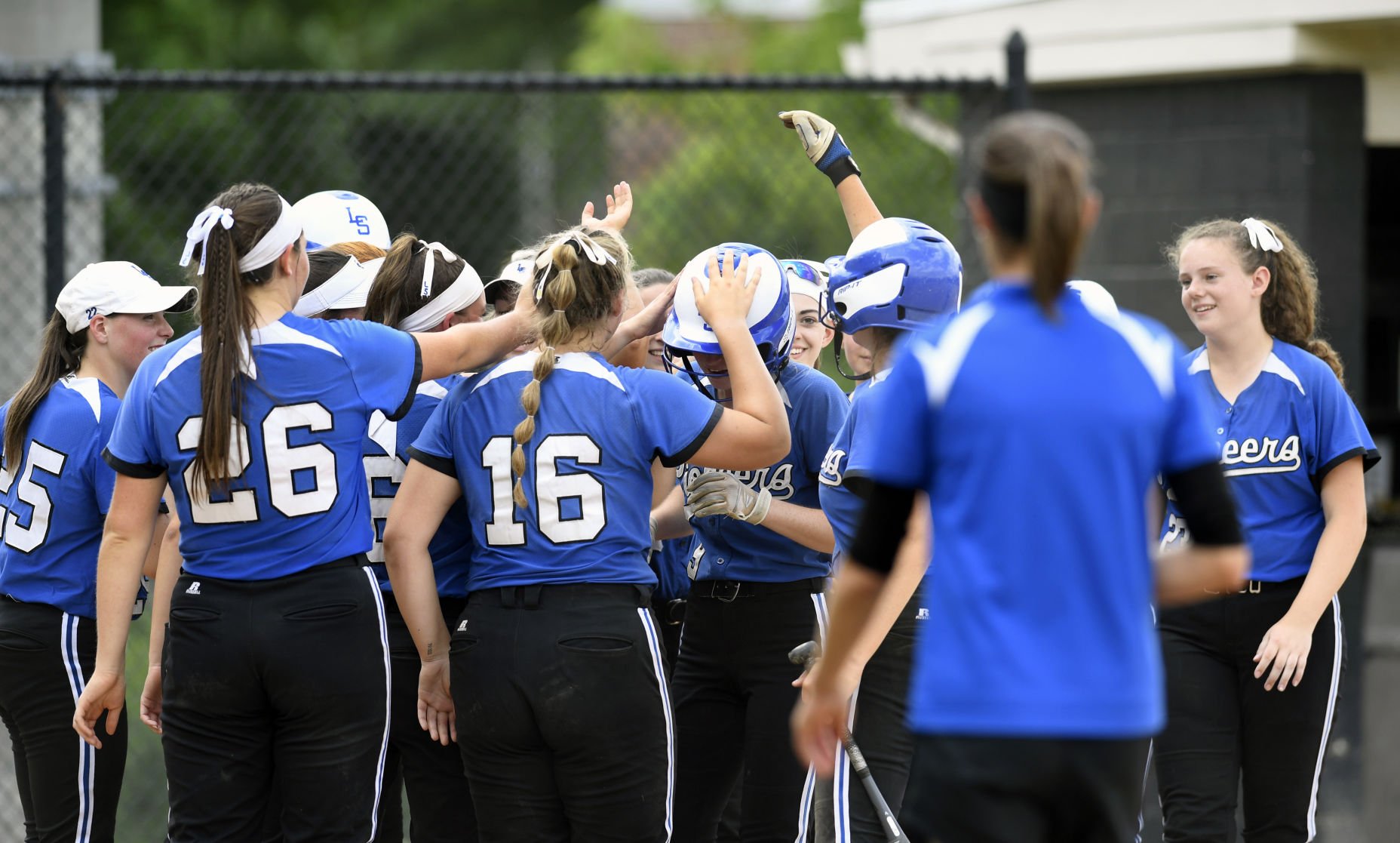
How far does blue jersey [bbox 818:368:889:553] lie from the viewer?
3.24 m

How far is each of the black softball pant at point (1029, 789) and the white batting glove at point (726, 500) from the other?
1.34 m

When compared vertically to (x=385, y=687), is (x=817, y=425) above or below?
above

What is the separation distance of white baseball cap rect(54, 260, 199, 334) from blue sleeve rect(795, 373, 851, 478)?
1588mm

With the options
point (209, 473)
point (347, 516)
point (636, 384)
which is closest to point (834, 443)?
point (636, 384)

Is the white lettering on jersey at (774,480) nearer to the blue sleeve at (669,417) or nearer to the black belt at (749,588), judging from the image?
the black belt at (749,588)

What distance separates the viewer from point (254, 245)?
325 centimetres

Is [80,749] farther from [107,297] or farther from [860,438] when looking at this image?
[860,438]

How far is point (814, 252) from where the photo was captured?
15.4m

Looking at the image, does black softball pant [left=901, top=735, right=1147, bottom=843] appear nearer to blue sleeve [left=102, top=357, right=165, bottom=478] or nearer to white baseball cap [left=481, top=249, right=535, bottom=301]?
blue sleeve [left=102, top=357, right=165, bottom=478]

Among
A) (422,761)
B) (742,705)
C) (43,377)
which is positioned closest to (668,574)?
(742,705)

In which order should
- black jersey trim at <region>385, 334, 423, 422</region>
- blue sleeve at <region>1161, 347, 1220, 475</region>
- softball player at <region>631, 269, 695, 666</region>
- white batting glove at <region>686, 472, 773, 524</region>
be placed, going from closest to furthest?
blue sleeve at <region>1161, 347, 1220, 475</region>
black jersey trim at <region>385, 334, 423, 422</region>
white batting glove at <region>686, 472, 773, 524</region>
softball player at <region>631, 269, 695, 666</region>

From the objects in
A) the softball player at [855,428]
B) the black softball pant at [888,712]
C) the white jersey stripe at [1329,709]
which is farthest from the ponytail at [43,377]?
the white jersey stripe at [1329,709]

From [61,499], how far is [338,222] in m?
1.15

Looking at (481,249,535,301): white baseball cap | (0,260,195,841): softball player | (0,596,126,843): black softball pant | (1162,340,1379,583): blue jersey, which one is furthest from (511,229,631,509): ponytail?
(1162,340,1379,583): blue jersey
